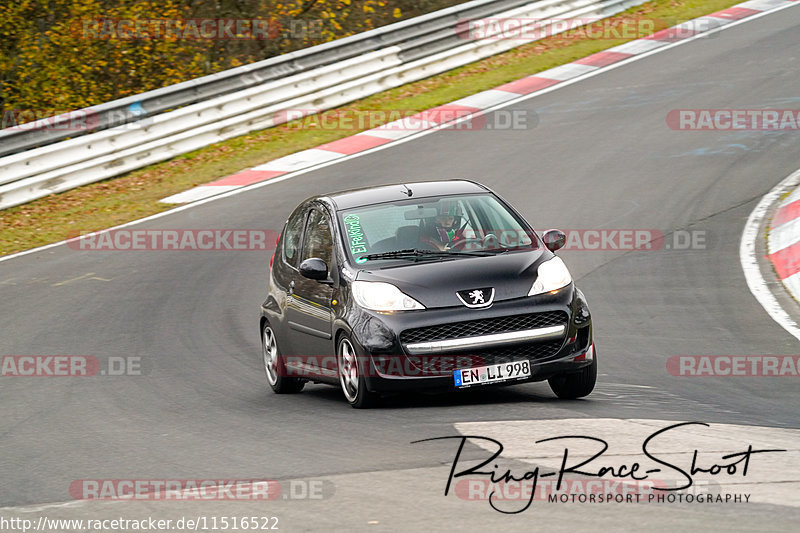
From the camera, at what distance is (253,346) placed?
445 inches

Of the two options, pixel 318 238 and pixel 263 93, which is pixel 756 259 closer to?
pixel 318 238

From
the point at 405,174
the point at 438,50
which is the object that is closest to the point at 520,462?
the point at 405,174

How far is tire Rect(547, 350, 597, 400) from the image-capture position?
8.12 m

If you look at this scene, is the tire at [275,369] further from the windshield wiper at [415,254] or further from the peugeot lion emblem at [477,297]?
the peugeot lion emblem at [477,297]

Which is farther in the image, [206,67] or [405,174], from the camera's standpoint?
[206,67]

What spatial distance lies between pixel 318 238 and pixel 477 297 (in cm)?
187

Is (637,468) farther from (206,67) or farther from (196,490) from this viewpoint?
(206,67)

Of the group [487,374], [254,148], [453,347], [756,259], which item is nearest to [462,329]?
[453,347]

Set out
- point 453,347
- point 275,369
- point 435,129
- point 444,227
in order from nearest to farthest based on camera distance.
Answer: point 453,347 < point 444,227 < point 275,369 < point 435,129

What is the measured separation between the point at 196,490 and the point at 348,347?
215cm

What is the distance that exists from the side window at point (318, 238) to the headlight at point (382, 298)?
30.1 inches

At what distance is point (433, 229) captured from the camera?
8.70m

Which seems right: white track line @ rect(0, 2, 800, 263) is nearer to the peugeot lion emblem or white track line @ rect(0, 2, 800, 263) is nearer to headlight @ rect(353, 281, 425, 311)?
headlight @ rect(353, 281, 425, 311)

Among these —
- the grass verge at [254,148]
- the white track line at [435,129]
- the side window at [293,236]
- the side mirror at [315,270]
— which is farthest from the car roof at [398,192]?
the grass verge at [254,148]
